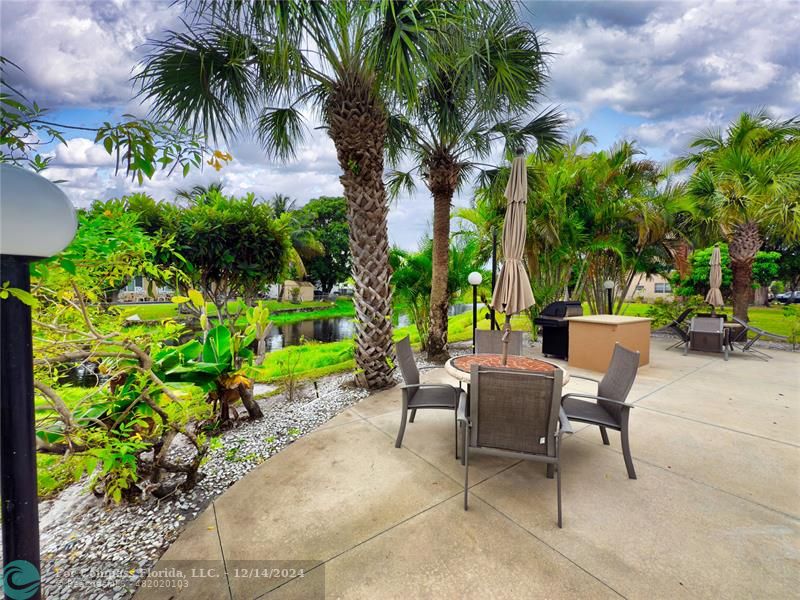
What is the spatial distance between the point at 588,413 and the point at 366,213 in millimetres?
3876

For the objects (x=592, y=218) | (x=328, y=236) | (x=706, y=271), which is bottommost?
(x=706, y=271)

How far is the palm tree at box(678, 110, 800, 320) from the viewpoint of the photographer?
29.7 ft

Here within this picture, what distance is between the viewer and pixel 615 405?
3.21m

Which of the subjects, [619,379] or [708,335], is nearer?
[619,379]

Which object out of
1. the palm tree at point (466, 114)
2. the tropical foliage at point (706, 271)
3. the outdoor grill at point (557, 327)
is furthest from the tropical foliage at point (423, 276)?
the tropical foliage at point (706, 271)

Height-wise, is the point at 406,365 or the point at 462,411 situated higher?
the point at 406,365

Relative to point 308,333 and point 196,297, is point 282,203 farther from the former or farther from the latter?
point 196,297

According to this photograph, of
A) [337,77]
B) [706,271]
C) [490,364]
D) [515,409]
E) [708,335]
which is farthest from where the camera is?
[706,271]

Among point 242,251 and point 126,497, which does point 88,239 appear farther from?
point 242,251

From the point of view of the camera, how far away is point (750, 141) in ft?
36.8

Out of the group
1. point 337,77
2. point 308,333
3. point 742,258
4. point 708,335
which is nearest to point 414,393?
point 337,77

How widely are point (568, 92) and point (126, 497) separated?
9312 millimetres

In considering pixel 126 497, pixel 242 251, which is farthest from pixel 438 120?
pixel 126 497

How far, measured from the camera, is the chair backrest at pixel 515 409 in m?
2.57
